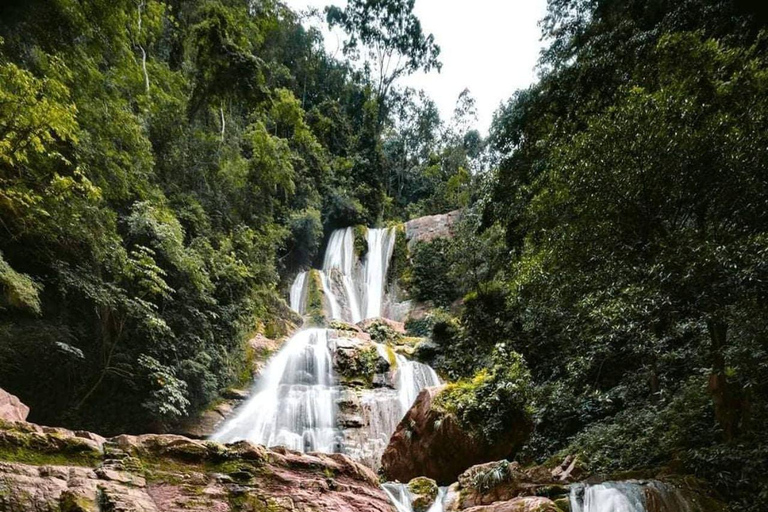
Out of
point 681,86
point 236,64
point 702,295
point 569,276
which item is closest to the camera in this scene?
point 702,295

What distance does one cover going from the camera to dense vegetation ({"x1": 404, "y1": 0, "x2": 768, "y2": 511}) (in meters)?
4.46

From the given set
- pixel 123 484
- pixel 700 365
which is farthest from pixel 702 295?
pixel 123 484

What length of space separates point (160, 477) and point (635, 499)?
4939mm

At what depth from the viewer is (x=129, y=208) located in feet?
29.8

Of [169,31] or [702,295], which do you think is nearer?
[702,295]

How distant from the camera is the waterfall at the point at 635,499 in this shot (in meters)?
4.09

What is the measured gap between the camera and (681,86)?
543 cm

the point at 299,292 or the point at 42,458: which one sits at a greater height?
the point at 299,292

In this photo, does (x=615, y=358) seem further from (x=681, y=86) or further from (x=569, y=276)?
(x=681, y=86)

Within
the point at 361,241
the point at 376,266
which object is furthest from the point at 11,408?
the point at 361,241

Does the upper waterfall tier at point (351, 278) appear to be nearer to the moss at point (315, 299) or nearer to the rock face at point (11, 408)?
the moss at point (315, 299)


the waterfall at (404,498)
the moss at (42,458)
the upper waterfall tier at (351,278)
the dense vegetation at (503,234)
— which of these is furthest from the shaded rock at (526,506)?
the upper waterfall tier at (351,278)

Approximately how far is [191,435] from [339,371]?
5.14 m

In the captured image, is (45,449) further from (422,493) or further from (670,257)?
(670,257)
